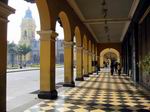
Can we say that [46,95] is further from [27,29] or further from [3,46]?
[27,29]

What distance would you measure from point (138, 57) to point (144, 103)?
8.36 metres

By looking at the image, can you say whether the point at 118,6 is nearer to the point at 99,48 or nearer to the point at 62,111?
the point at 62,111

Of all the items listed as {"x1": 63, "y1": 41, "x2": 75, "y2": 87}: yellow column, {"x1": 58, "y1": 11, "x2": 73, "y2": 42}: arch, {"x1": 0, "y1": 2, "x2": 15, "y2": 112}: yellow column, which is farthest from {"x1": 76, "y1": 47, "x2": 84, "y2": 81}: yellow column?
{"x1": 0, "y1": 2, "x2": 15, "y2": 112}: yellow column

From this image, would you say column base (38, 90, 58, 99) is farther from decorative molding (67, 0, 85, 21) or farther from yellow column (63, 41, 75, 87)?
decorative molding (67, 0, 85, 21)

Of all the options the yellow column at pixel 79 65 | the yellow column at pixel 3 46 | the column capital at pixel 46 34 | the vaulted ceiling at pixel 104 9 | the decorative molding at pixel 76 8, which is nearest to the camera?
the yellow column at pixel 3 46

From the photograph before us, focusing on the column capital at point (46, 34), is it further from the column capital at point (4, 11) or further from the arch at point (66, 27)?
the column capital at point (4, 11)

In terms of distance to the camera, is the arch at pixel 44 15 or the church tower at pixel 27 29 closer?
the arch at pixel 44 15

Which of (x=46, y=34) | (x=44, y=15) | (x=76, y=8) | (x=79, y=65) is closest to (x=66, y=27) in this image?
(x=76, y=8)

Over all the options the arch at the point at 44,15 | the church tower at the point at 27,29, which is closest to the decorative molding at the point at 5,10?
the arch at the point at 44,15

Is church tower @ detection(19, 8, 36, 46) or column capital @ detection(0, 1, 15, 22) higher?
church tower @ detection(19, 8, 36, 46)

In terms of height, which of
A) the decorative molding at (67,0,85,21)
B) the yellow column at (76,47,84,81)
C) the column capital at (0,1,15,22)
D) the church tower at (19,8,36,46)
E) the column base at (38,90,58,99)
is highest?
the church tower at (19,8,36,46)

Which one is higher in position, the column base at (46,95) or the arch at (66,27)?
the arch at (66,27)

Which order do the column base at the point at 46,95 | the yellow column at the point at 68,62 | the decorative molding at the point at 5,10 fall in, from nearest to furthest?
the decorative molding at the point at 5,10
the column base at the point at 46,95
the yellow column at the point at 68,62

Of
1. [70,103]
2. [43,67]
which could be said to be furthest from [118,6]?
[70,103]
